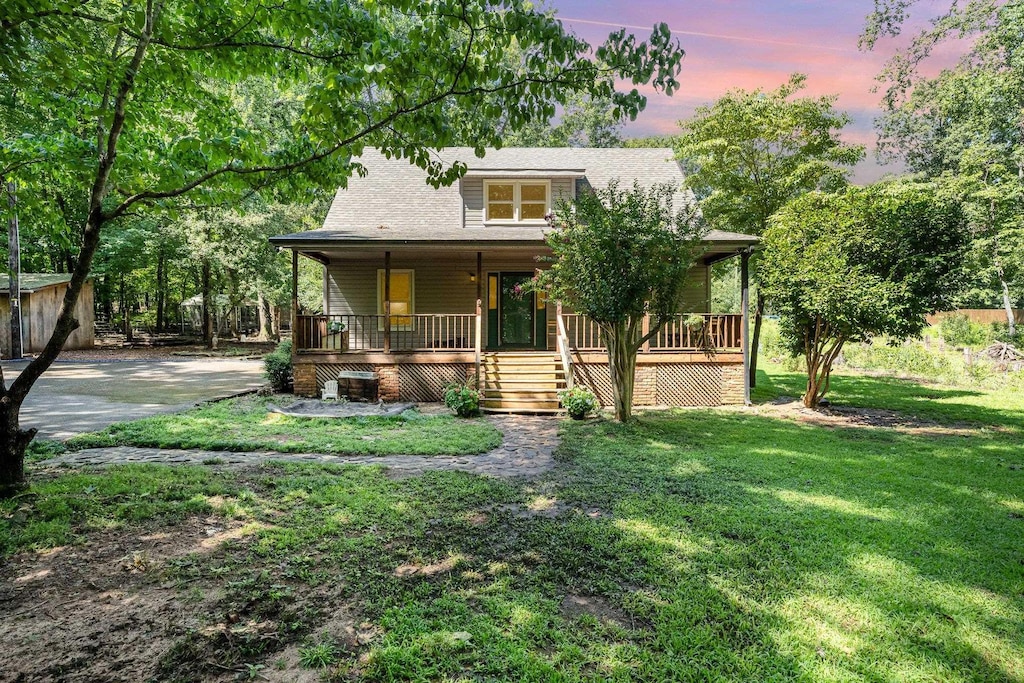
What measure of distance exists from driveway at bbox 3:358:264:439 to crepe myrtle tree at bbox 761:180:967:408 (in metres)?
11.9

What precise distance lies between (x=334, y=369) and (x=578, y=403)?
5.57m

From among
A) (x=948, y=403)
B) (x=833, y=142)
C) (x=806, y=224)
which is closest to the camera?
(x=806, y=224)

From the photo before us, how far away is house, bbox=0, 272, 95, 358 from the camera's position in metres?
18.2

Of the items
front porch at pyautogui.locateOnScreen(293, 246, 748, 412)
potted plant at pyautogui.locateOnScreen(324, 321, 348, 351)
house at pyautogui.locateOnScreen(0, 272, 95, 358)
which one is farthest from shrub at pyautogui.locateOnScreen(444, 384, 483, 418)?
house at pyautogui.locateOnScreen(0, 272, 95, 358)

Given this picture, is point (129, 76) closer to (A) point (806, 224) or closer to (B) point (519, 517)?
(B) point (519, 517)

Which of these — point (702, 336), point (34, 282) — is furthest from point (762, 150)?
point (34, 282)

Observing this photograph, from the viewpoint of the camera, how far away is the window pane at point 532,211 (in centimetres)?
1387

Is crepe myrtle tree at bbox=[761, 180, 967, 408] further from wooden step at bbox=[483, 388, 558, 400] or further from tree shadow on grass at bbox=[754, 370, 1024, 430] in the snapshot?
wooden step at bbox=[483, 388, 558, 400]

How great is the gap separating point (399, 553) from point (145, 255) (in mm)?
24797

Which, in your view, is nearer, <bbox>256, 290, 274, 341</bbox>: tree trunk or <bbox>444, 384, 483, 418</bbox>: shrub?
<bbox>444, 384, 483, 418</bbox>: shrub

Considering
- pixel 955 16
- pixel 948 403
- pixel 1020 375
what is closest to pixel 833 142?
pixel 955 16

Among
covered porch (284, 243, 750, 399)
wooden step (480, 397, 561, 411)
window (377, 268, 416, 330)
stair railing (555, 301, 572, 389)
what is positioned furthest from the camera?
window (377, 268, 416, 330)

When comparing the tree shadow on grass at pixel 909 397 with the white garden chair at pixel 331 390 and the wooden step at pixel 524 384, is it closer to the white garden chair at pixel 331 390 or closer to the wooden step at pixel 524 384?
the wooden step at pixel 524 384

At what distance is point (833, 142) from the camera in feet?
41.5
